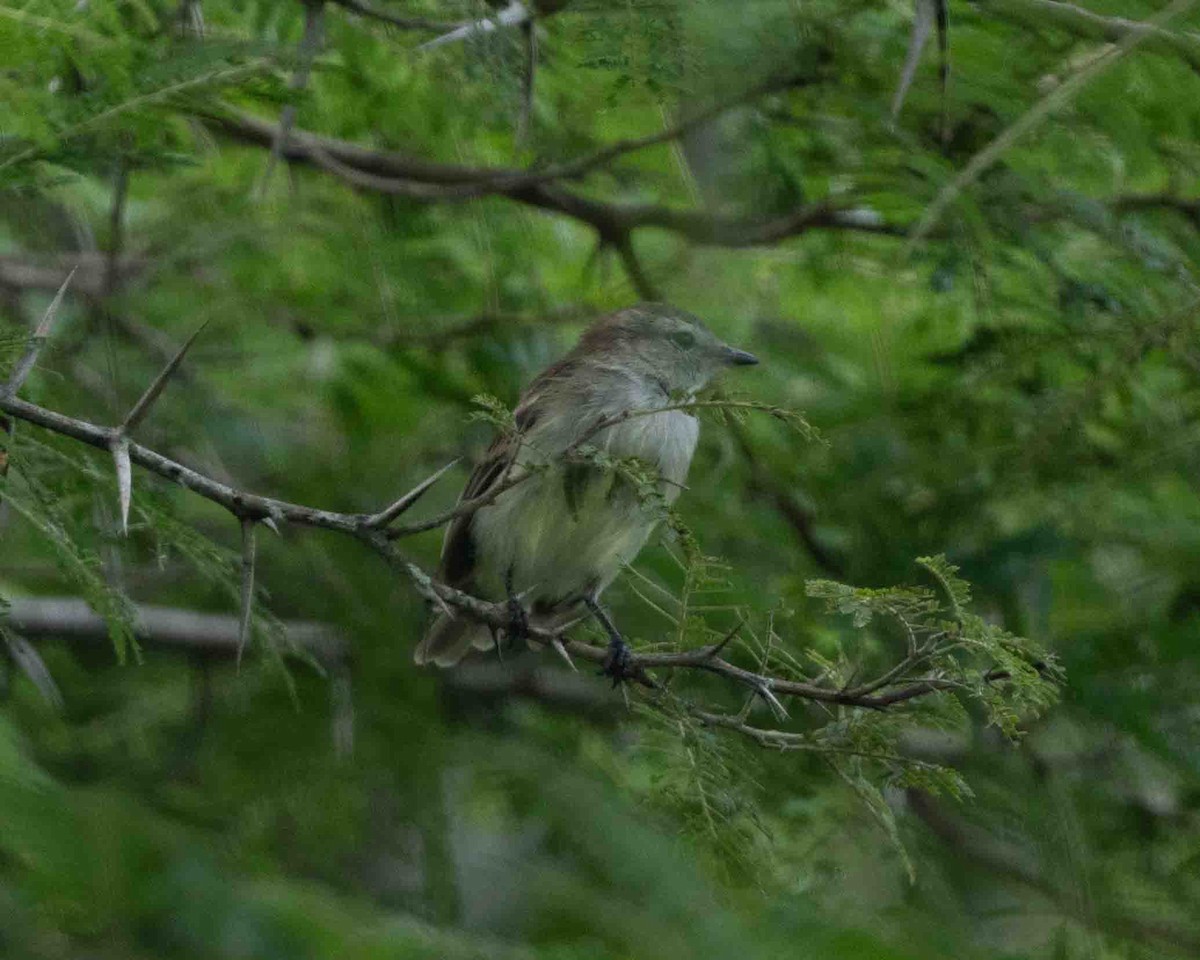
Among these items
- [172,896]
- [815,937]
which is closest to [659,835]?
[815,937]

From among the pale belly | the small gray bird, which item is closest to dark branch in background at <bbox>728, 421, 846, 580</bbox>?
the small gray bird

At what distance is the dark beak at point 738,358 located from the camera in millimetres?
6027

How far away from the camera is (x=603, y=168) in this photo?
6086 millimetres

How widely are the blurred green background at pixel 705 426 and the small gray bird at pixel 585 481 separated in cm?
29

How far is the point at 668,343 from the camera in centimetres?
601

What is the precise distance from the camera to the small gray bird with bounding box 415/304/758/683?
4879 mm

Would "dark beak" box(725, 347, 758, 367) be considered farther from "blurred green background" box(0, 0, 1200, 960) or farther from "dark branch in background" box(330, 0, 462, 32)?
"dark branch in background" box(330, 0, 462, 32)

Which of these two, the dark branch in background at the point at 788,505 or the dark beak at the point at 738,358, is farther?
the dark branch in background at the point at 788,505

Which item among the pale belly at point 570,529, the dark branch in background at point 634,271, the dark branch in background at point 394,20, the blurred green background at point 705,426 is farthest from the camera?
the dark branch in background at point 634,271

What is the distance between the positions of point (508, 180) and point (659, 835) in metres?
3.80

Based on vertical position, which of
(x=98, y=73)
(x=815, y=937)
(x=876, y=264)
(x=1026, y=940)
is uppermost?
(x=98, y=73)

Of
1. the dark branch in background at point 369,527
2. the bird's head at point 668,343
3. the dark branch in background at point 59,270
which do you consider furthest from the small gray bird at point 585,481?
the dark branch in background at point 59,270

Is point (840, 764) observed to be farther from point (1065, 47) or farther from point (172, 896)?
point (1065, 47)

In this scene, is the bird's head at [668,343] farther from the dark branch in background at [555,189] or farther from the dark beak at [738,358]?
the dark branch in background at [555,189]
